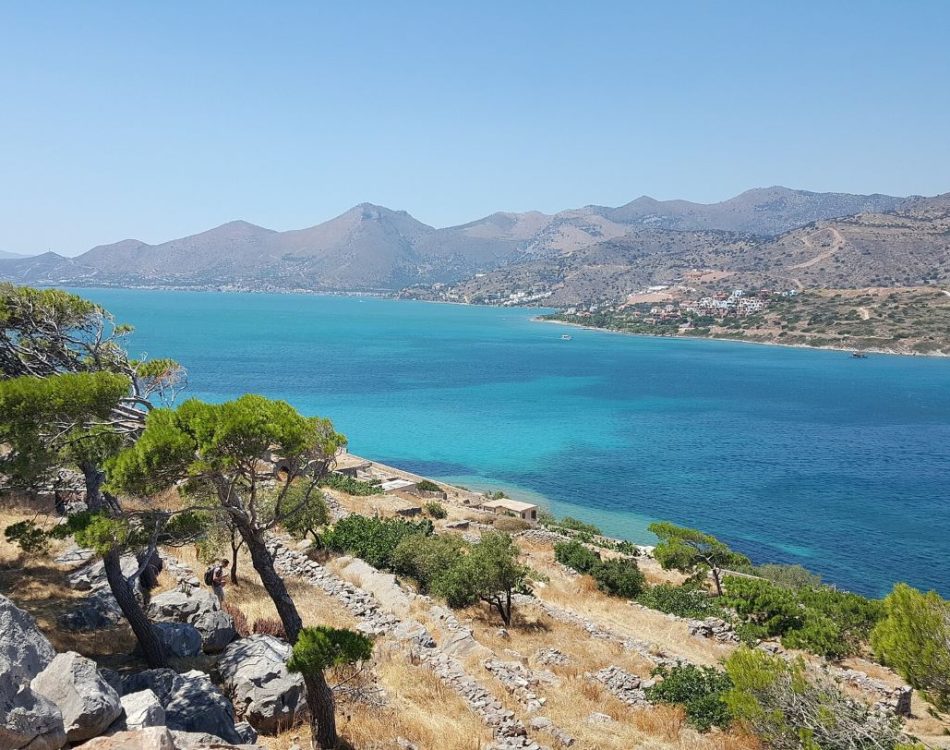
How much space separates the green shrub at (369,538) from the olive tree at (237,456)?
12811 millimetres

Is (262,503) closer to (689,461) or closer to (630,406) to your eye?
(689,461)

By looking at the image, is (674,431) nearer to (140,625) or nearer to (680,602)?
(680,602)

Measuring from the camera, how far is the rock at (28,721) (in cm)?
686

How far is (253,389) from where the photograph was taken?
8875 centimetres

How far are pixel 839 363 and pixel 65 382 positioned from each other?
5815 inches

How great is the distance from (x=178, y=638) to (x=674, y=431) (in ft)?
226

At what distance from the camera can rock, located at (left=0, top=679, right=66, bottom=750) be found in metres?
6.86

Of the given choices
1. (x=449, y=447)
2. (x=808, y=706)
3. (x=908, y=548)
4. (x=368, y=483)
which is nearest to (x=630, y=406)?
(x=449, y=447)

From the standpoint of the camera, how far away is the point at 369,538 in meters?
24.2

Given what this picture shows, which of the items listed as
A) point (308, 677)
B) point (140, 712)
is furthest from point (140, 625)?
point (308, 677)

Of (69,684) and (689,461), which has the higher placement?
(69,684)

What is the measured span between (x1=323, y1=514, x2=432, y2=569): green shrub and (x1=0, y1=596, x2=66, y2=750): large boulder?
14918mm

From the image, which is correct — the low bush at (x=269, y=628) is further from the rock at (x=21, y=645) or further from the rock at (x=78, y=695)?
the rock at (x=78, y=695)

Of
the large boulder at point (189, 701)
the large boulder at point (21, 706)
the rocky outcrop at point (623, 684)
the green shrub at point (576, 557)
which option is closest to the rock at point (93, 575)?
the large boulder at point (189, 701)
